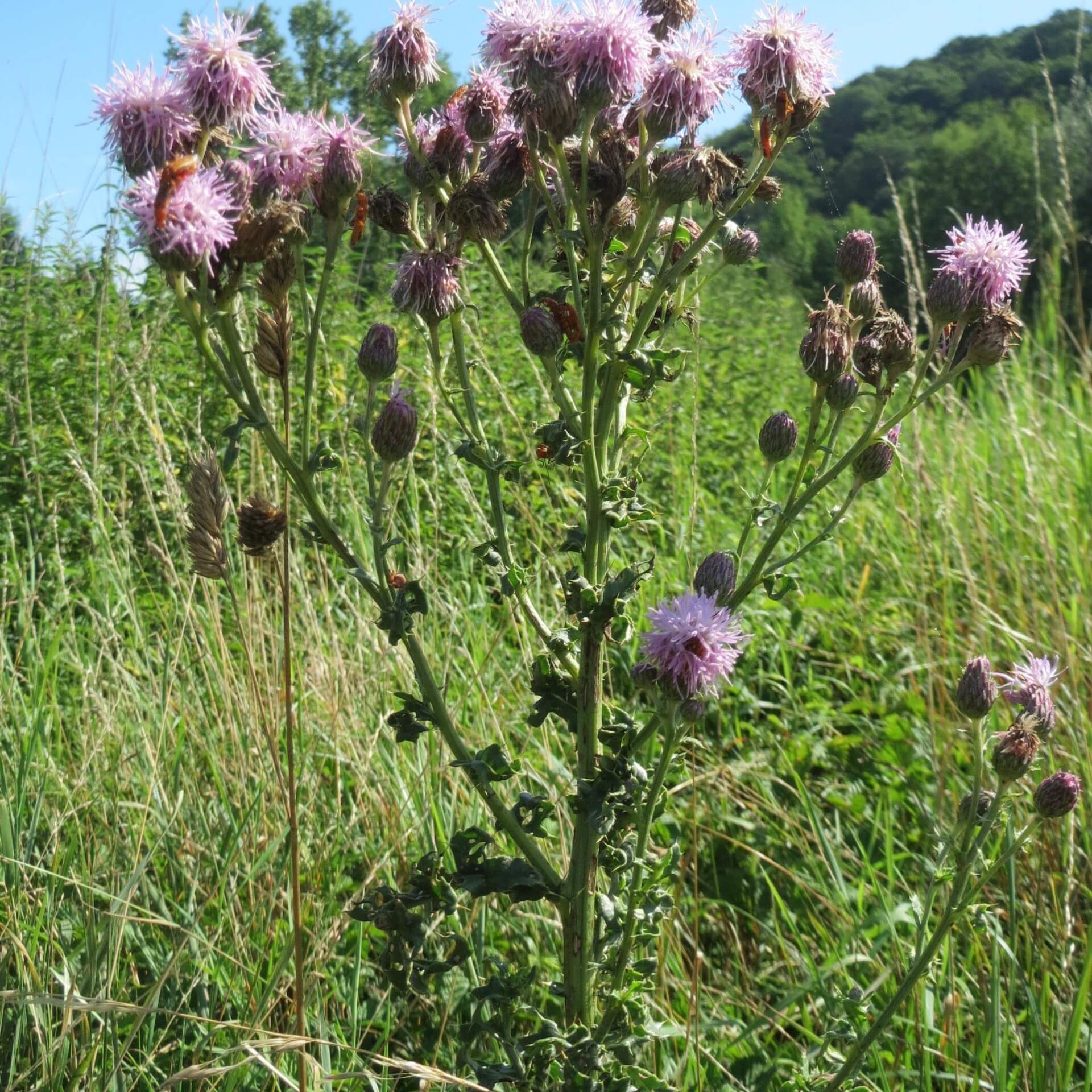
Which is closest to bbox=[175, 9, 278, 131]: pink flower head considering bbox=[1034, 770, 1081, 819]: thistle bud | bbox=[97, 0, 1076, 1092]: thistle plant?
bbox=[97, 0, 1076, 1092]: thistle plant

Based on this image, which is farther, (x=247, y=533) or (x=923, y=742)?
(x=923, y=742)

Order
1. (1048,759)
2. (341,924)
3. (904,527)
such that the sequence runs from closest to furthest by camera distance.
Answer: (341,924)
(1048,759)
(904,527)

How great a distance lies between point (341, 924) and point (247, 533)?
90 centimetres

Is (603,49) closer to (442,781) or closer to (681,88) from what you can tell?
(681,88)

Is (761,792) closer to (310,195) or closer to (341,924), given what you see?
(341,924)

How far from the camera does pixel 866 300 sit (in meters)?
1.75

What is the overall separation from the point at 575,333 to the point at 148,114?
2.01 feet

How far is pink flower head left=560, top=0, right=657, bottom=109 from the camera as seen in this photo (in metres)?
1.39

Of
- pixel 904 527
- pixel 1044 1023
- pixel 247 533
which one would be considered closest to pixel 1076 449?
pixel 904 527

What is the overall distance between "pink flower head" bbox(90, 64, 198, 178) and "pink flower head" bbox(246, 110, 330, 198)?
9cm

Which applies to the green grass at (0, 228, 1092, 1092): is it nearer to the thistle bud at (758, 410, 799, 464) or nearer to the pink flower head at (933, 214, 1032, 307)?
the thistle bud at (758, 410, 799, 464)

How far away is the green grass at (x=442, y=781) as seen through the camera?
6.00 ft

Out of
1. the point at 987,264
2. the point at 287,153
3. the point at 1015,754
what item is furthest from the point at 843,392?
the point at 287,153

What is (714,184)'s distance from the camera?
4.82 feet
